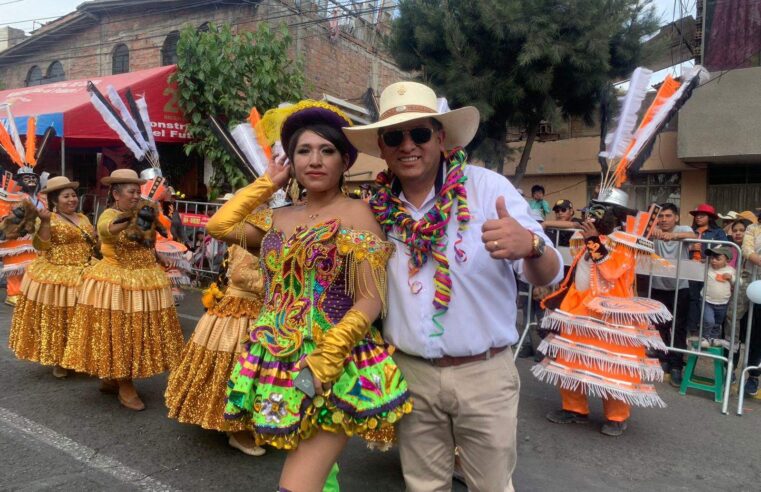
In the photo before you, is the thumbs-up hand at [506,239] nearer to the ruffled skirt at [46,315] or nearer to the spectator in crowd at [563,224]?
the spectator in crowd at [563,224]

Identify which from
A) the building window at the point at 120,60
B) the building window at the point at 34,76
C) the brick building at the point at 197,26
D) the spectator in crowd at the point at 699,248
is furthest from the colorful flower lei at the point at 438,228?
the building window at the point at 34,76

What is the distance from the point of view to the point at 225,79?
10594mm

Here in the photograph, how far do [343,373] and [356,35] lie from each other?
1701 cm

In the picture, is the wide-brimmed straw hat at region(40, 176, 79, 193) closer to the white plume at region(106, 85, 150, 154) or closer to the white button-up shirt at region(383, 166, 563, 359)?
the white plume at region(106, 85, 150, 154)

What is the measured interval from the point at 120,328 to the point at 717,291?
5593mm

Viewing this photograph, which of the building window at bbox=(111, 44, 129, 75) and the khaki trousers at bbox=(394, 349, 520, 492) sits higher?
the building window at bbox=(111, 44, 129, 75)

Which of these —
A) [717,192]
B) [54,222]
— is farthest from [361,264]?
[717,192]

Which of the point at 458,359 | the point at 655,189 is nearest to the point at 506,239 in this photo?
the point at 458,359

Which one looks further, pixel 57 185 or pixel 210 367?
pixel 57 185

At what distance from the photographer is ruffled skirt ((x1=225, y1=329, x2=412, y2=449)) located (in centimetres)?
199

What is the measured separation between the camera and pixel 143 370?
14.6 feet

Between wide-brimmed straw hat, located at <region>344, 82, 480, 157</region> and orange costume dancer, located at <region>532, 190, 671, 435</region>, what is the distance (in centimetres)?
258

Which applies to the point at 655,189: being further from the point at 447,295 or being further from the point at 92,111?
the point at 447,295

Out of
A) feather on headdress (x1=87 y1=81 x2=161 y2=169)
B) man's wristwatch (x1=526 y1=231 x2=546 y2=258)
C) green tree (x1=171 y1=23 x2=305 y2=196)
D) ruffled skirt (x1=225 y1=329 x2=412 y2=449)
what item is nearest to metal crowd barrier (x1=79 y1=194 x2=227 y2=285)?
green tree (x1=171 y1=23 x2=305 y2=196)
